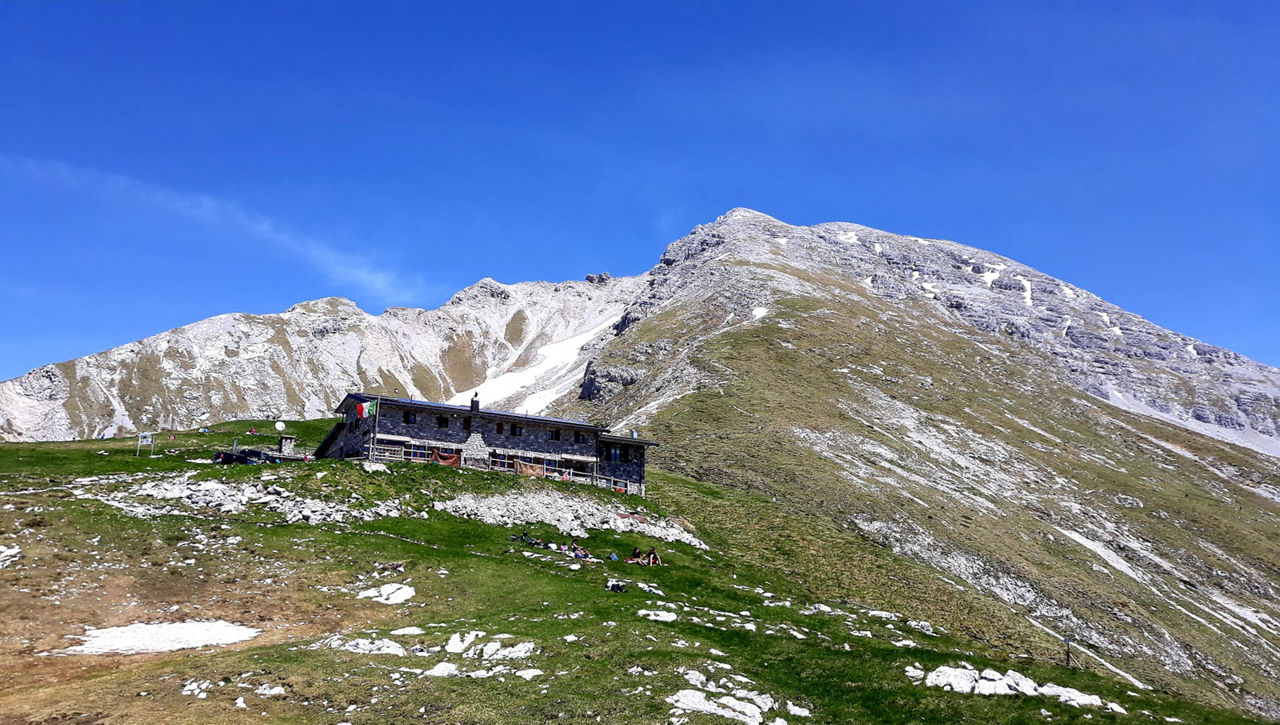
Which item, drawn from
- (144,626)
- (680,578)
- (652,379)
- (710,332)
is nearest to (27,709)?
(144,626)

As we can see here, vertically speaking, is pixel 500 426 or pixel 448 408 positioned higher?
pixel 448 408

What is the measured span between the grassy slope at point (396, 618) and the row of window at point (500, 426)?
23.5ft

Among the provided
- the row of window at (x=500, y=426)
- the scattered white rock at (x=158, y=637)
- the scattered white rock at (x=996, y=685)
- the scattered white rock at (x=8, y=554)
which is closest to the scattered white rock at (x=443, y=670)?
the scattered white rock at (x=158, y=637)

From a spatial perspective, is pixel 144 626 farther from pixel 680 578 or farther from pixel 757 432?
pixel 757 432

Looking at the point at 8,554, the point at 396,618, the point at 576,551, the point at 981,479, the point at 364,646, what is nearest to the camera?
the point at 364,646

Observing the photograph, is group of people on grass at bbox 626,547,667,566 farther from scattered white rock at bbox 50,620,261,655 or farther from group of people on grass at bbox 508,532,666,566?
scattered white rock at bbox 50,620,261,655

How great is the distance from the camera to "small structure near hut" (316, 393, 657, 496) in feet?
200

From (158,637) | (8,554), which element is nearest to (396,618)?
(158,637)

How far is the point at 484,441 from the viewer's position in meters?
64.4

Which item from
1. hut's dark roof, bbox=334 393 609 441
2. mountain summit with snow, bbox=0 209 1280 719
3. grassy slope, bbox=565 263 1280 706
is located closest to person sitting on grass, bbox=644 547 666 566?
grassy slope, bbox=565 263 1280 706

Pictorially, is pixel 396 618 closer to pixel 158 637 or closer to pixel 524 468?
pixel 158 637

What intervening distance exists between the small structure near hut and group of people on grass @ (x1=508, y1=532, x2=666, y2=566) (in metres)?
14.4

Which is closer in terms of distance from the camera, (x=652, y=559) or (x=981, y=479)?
(x=652, y=559)

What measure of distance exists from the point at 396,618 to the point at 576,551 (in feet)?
52.5
